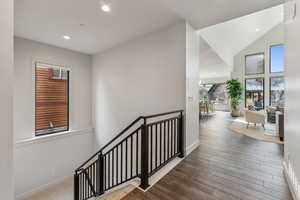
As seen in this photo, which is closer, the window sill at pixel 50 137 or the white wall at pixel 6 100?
the white wall at pixel 6 100

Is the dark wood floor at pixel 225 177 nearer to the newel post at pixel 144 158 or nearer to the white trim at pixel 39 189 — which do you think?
the newel post at pixel 144 158

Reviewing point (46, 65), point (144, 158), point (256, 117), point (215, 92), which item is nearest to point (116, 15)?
point (144, 158)

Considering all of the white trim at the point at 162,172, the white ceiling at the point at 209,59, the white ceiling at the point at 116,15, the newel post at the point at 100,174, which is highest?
the white ceiling at the point at 209,59

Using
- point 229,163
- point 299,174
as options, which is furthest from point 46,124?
point 299,174

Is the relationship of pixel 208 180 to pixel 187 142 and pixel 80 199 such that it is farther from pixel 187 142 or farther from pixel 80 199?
pixel 80 199

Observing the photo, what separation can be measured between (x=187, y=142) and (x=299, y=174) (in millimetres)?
1655

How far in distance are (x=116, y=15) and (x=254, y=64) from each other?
28.3ft

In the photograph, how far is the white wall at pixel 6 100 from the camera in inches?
46.0

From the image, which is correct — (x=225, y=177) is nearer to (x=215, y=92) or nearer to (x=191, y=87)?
(x=191, y=87)

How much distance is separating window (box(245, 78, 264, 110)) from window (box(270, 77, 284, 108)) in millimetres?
422

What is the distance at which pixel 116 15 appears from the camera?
2682 mm

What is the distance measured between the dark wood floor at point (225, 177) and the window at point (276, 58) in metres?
6.28

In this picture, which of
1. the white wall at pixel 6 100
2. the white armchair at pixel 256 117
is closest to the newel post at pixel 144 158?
the white wall at pixel 6 100

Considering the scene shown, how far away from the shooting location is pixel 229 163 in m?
2.48
